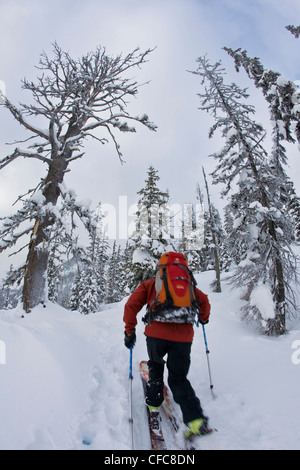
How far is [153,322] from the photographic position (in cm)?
369

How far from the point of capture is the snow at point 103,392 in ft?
9.21

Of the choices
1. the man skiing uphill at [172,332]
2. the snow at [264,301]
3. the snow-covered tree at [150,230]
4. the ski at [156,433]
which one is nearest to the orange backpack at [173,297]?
the man skiing uphill at [172,332]

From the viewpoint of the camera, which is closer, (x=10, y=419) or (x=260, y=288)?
(x=10, y=419)

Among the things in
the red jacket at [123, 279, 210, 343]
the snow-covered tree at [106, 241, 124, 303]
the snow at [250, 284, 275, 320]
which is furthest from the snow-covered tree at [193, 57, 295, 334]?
the snow-covered tree at [106, 241, 124, 303]

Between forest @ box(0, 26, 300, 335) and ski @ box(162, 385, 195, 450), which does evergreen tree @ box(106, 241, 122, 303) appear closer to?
forest @ box(0, 26, 300, 335)

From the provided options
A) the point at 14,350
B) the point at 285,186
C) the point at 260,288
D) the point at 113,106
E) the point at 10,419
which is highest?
the point at 113,106

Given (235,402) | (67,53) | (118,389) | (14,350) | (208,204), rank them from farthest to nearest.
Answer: (208,204) < (67,53) < (118,389) < (235,402) < (14,350)

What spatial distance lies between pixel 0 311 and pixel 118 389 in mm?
3188

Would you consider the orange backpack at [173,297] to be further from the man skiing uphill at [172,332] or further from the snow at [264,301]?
the snow at [264,301]

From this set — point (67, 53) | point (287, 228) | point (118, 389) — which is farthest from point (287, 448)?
point (67, 53)

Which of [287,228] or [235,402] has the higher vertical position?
[287,228]

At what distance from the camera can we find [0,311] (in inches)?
204

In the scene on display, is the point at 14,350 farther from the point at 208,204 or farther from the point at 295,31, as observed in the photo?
the point at 208,204

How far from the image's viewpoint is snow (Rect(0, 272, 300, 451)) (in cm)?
281
